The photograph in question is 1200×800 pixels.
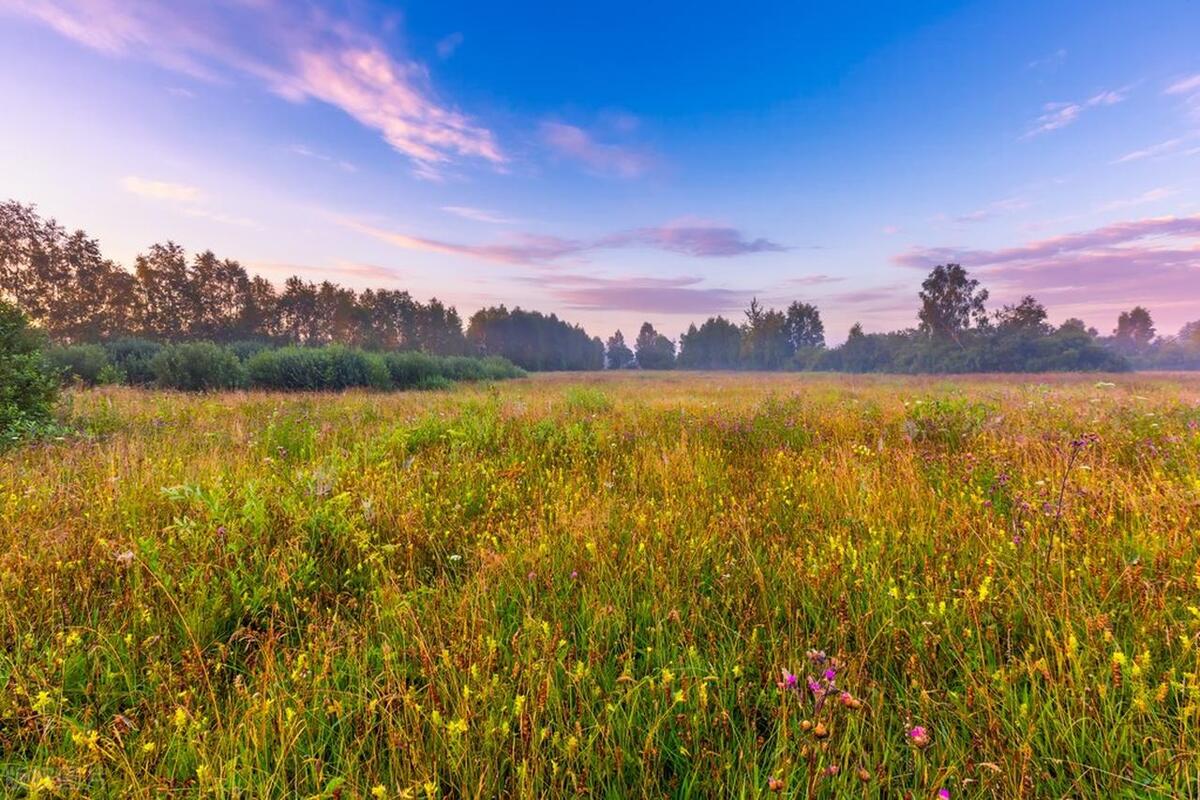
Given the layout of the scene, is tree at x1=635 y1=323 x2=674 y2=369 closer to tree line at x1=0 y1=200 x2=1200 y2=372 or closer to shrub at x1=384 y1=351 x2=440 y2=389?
tree line at x1=0 y1=200 x2=1200 y2=372

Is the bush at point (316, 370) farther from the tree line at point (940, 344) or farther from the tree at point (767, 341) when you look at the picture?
the tree at point (767, 341)

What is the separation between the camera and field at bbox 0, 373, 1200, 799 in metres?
1.41

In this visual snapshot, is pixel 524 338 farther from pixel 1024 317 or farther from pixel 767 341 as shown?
pixel 1024 317

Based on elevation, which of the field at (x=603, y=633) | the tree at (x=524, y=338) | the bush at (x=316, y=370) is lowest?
the field at (x=603, y=633)

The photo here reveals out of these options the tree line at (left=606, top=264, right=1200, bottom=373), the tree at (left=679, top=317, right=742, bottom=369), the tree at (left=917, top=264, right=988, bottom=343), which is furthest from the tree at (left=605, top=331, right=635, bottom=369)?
the tree at (left=917, top=264, right=988, bottom=343)

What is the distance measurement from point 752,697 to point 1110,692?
1241mm

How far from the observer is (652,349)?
470 ft

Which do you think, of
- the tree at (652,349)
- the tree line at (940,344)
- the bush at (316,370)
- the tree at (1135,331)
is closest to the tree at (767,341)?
the tree line at (940,344)

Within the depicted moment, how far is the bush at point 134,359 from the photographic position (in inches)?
811

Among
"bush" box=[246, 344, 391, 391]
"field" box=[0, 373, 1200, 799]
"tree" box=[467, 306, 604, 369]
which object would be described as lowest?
"field" box=[0, 373, 1200, 799]

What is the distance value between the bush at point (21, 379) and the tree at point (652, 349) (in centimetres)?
13280

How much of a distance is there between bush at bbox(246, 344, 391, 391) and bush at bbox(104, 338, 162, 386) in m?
3.92

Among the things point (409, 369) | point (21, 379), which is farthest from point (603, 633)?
Answer: point (409, 369)

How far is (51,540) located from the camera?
8.67 feet
